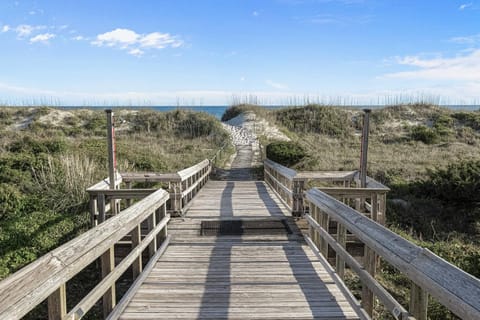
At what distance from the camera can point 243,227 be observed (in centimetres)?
647

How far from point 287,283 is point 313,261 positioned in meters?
0.84

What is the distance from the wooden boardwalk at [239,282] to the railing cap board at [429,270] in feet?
2.42

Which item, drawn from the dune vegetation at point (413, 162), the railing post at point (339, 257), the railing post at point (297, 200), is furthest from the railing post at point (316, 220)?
the railing post at point (297, 200)

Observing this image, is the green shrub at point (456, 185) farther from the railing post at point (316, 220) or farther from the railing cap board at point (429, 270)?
the railing cap board at point (429, 270)

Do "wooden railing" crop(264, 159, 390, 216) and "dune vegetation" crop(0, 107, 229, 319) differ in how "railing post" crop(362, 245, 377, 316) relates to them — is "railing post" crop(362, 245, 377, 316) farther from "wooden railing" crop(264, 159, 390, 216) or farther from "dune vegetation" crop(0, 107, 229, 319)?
"dune vegetation" crop(0, 107, 229, 319)

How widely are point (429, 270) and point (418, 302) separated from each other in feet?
1.22

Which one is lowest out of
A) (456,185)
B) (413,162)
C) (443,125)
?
(456,185)

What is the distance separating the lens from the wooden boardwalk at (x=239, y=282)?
329 cm

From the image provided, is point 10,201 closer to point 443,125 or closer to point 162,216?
point 162,216

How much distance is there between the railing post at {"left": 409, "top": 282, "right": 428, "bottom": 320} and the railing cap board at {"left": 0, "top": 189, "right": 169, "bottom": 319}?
2.20 metres

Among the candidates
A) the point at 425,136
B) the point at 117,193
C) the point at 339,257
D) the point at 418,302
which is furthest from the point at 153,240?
the point at 425,136

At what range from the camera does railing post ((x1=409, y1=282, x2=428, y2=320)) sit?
7.65ft

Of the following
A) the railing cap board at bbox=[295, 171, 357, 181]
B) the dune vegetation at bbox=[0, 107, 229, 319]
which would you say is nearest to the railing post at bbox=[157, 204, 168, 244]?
→ the dune vegetation at bbox=[0, 107, 229, 319]

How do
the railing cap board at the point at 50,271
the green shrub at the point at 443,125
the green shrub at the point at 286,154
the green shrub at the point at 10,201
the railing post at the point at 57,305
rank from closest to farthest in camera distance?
the railing cap board at the point at 50,271 < the railing post at the point at 57,305 < the green shrub at the point at 10,201 < the green shrub at the point at 286,154 < the green shrub at the point at 443,125
